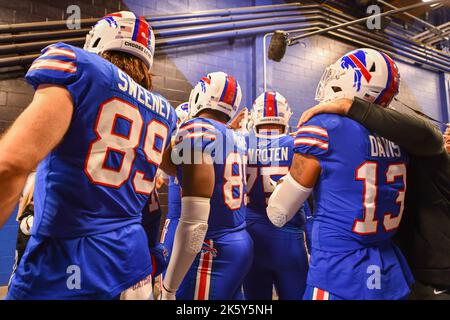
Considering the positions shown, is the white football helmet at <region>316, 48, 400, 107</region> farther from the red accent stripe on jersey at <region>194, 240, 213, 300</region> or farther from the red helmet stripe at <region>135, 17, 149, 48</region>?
the red accent stripe on jersey at <region>194, 240, 213, 300</region>

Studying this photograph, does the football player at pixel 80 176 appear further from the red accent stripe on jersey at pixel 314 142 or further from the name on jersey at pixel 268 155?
the name on jersey at pixel 268 155

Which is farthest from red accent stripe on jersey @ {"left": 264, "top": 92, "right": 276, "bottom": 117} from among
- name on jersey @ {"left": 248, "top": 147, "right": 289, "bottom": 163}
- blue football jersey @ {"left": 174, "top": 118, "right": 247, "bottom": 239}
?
blue football jersey @ {"left": 174, "top": 118, "right": 247, "bottom": 239}

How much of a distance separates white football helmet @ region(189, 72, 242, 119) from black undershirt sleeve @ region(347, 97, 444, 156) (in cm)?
117

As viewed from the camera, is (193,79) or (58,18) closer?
(58,18)

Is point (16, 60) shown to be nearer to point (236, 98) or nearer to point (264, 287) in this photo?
point (236, 98)

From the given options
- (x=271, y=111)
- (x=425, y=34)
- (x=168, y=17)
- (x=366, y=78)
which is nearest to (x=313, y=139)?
(x=366, y=78)

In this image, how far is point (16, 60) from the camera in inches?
173

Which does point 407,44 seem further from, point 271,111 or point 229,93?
point 229,93

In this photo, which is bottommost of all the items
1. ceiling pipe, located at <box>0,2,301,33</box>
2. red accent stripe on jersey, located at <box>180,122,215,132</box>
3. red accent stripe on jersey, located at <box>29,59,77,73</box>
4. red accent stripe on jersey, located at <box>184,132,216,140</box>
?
red accent stripe on jersey, located at <box>184,132,216,140</box>

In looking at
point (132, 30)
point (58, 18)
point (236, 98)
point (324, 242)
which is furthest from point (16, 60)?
point (324, 242)

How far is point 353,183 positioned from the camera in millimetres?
1595

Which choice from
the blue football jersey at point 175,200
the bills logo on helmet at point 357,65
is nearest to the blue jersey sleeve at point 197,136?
the bills logo on helmet at point 357,65

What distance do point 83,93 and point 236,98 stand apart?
1.72m

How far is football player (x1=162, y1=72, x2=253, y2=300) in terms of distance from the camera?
1932 mm
